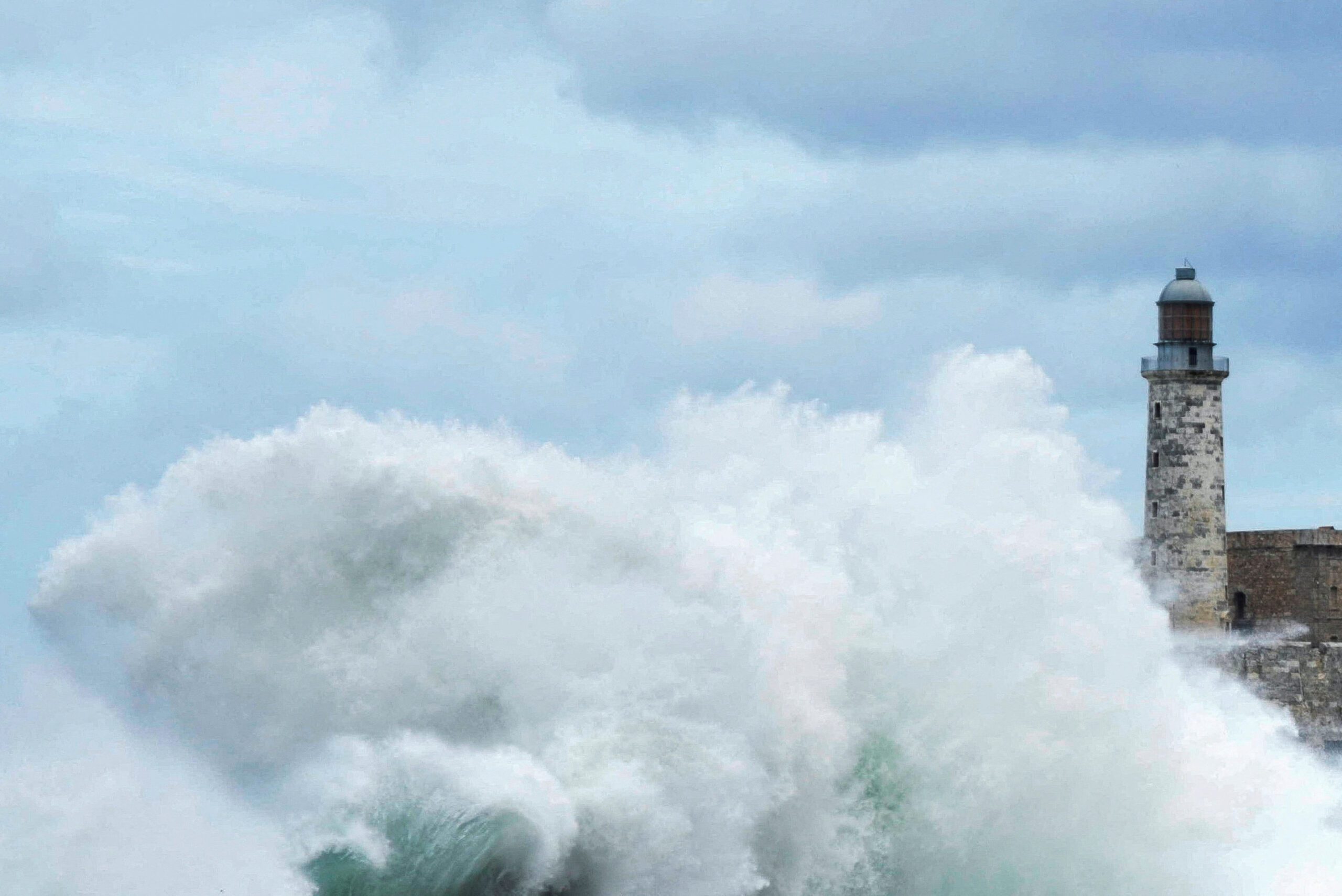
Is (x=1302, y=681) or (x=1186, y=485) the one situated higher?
Result: (x=1186, y=485)

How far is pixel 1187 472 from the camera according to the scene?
5644 cm

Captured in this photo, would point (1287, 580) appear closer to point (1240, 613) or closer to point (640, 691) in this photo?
point (1240, 613)

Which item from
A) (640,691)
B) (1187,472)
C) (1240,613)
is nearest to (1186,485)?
(1187,472)

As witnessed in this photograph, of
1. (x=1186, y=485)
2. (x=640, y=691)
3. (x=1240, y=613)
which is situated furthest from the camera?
(x=1240, y=613)

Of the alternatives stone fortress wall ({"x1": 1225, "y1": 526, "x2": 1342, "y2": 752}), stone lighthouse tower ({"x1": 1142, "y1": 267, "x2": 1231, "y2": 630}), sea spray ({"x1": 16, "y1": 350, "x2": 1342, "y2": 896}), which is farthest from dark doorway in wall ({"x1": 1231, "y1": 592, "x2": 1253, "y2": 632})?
sea spray ({"x1": 16, "y1": 350, "x2": 1342, "y2": 896})

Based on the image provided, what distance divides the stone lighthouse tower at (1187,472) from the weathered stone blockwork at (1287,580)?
8.24ft

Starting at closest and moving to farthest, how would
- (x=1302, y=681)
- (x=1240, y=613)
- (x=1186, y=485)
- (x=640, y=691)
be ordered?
(x=640, y=691) → (x=1302, y=681) → (x=1186, y=485) → (x=1240, y=613)

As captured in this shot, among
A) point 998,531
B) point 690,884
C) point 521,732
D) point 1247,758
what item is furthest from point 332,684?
point 1247,758

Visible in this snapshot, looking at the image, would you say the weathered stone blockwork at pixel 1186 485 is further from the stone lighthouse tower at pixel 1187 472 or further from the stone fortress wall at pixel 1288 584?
the stone fortress wall at pixel 1288 584

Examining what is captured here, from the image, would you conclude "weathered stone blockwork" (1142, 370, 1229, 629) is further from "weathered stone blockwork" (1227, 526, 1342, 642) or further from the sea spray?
the sea spray

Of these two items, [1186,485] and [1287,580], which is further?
[1287,580]

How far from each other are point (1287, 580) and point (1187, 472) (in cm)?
437

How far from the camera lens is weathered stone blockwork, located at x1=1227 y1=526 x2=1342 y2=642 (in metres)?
59.1

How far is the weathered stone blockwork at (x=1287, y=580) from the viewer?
194 ft
